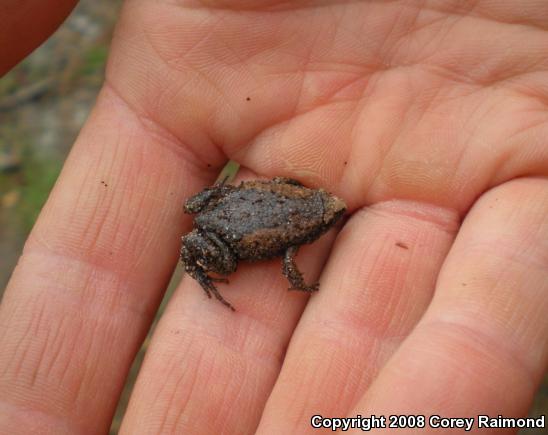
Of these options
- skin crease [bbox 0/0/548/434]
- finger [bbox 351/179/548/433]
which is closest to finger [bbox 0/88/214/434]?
skin crease [bbox 0/0/548/434]

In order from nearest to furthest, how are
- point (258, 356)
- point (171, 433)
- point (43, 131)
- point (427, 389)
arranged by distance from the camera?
point (427, 389) → point (171, 433) → point (258, 356) → point (43, 131)

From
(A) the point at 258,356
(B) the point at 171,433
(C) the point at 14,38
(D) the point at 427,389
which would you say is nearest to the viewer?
(D) the point at 427,389

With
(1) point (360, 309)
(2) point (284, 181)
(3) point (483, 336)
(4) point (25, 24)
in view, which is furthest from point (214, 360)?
(4) point (25, 24)

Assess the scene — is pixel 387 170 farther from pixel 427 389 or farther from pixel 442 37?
pixel 427 389

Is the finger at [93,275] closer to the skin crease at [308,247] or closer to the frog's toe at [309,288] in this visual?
the skin crease at [308,247]

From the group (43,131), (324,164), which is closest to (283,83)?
(324,164)

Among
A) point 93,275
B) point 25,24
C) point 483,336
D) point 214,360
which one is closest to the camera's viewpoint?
point 483,336

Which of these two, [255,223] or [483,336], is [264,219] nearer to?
[255,223]
